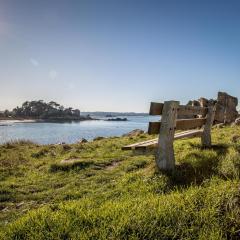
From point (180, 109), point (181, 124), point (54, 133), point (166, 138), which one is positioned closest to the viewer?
point (166, 138)

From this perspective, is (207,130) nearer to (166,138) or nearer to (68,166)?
(166,138)

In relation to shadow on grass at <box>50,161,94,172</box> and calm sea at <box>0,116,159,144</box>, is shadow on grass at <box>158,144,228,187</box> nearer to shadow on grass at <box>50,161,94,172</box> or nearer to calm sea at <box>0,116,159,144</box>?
shadow on grass at <box>50,161,94,172</box>

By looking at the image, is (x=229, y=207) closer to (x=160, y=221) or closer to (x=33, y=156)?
(x=160, y=221)

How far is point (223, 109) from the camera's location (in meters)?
28.5

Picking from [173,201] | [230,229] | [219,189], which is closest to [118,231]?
[173,201]

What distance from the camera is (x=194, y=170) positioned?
7039mm

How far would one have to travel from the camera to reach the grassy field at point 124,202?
157 inches

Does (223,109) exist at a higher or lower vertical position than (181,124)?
higher

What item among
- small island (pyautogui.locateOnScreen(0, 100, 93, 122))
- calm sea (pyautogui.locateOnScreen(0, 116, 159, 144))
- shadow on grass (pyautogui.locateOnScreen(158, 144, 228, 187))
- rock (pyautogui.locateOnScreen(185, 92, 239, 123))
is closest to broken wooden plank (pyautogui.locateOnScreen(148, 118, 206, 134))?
shadow on grass (pyautogui.locateOnScreen(158, 144, 228, 187))

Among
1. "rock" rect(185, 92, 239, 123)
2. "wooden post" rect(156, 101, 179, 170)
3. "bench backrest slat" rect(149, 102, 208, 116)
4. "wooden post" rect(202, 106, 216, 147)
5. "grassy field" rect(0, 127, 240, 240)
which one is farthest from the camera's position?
"rock" rect(185, 92, 239, 123)

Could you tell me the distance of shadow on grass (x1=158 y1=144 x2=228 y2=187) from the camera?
6.36 m

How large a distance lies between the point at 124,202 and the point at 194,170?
8.61ft

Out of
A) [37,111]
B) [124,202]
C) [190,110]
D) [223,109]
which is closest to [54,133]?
[223,109]

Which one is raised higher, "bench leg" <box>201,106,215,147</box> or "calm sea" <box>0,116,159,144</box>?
"bench leg" <box>201,106,215,147</box>
